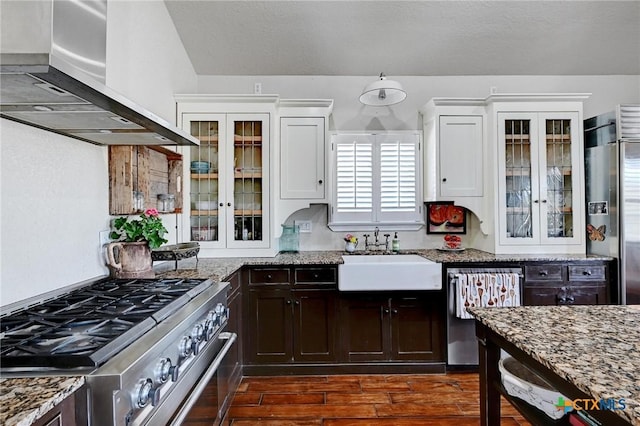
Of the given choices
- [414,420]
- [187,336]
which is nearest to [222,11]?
[187,336]

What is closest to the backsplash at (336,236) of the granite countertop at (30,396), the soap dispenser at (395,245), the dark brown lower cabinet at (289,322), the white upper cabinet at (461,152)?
the soap dispenser at (395,245)

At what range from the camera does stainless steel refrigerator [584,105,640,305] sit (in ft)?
8.96

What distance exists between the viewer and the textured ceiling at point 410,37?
2.78 m

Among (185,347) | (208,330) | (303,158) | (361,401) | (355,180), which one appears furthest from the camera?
(355,180)

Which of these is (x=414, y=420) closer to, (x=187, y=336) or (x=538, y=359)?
(x=538, y=359)

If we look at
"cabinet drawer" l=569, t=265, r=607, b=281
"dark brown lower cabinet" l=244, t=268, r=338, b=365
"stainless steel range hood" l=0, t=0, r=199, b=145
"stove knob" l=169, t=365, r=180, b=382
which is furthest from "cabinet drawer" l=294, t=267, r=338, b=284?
"cabinet drawer" l=569, t=265, r=607, b=281

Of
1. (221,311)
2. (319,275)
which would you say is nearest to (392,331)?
(319,275)

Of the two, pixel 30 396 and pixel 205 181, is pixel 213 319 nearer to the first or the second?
pixel 30 396

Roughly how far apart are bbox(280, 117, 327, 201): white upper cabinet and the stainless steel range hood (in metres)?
1.41

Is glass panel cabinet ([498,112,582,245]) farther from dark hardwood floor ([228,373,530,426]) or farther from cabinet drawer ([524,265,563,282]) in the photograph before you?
dark hardwood floor ([228,373,530,426])

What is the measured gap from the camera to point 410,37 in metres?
3.05

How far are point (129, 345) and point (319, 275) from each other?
1.85 metres

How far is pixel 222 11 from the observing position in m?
2.78

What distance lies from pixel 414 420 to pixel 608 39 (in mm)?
3640
